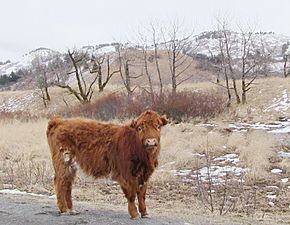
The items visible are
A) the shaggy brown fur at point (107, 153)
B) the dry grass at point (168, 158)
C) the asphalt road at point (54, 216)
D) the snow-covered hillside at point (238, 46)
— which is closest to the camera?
the asphalt road at point (54, 216)

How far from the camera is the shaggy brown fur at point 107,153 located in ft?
25.7

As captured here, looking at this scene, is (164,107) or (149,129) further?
(164,107)

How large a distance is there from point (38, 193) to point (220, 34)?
33960 millimetres

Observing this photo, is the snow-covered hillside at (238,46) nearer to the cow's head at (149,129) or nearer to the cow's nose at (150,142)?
the cow's head at (149,129)

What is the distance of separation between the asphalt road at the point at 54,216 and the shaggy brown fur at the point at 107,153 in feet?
0.86

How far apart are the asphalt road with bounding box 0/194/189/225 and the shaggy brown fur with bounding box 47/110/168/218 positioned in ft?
0.86

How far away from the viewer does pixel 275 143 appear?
21.0 metres

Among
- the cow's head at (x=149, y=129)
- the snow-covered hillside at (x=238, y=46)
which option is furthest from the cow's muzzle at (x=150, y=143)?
the snow-covered hillside at (x=238, y=46)

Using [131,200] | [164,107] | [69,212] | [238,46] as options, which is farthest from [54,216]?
[238,46]

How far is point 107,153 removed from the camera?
320 inches

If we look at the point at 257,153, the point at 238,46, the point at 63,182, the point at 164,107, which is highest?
the point at 238,46

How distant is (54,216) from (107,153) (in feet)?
4.36

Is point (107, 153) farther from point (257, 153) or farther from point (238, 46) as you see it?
point (238, 46)

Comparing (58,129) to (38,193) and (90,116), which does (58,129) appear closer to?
(38,193)
